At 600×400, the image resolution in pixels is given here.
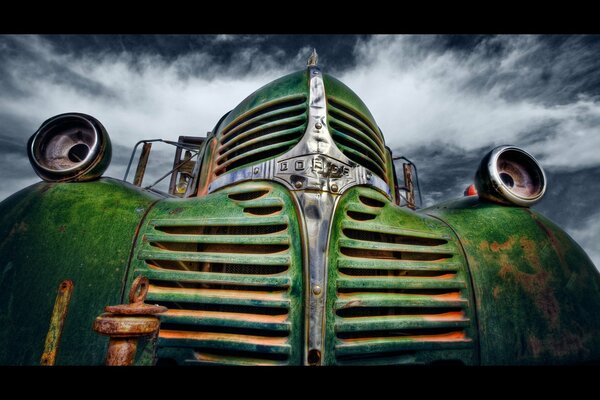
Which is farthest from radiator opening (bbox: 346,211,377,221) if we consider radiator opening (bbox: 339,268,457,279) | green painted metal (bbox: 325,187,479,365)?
radiator opening (bbox: 339,268,457,279)

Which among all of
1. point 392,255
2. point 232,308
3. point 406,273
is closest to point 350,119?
point 392,255

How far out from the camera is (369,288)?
141 centimetres

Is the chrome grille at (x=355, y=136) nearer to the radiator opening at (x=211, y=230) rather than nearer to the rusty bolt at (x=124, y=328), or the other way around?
the radiator opening at (x=211, y=230)

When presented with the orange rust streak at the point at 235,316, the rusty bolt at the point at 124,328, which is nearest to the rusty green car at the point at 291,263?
the orange rust streak at the point at 235,316

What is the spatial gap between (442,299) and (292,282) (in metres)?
0.87

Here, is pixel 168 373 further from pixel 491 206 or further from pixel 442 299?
pixel 491 206

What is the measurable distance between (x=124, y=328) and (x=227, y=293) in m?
0.58

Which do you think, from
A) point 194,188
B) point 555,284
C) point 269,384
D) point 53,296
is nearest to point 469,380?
point 269,384

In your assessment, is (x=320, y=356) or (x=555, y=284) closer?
(x=320, y=356)

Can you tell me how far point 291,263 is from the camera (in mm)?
1371

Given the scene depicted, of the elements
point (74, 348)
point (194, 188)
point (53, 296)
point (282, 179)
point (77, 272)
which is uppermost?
point (194, 188)

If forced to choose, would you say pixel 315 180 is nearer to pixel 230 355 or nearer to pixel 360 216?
pixel 360 216

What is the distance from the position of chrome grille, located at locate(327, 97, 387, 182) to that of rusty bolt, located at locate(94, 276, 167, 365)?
135cm

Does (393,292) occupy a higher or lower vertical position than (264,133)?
lower
